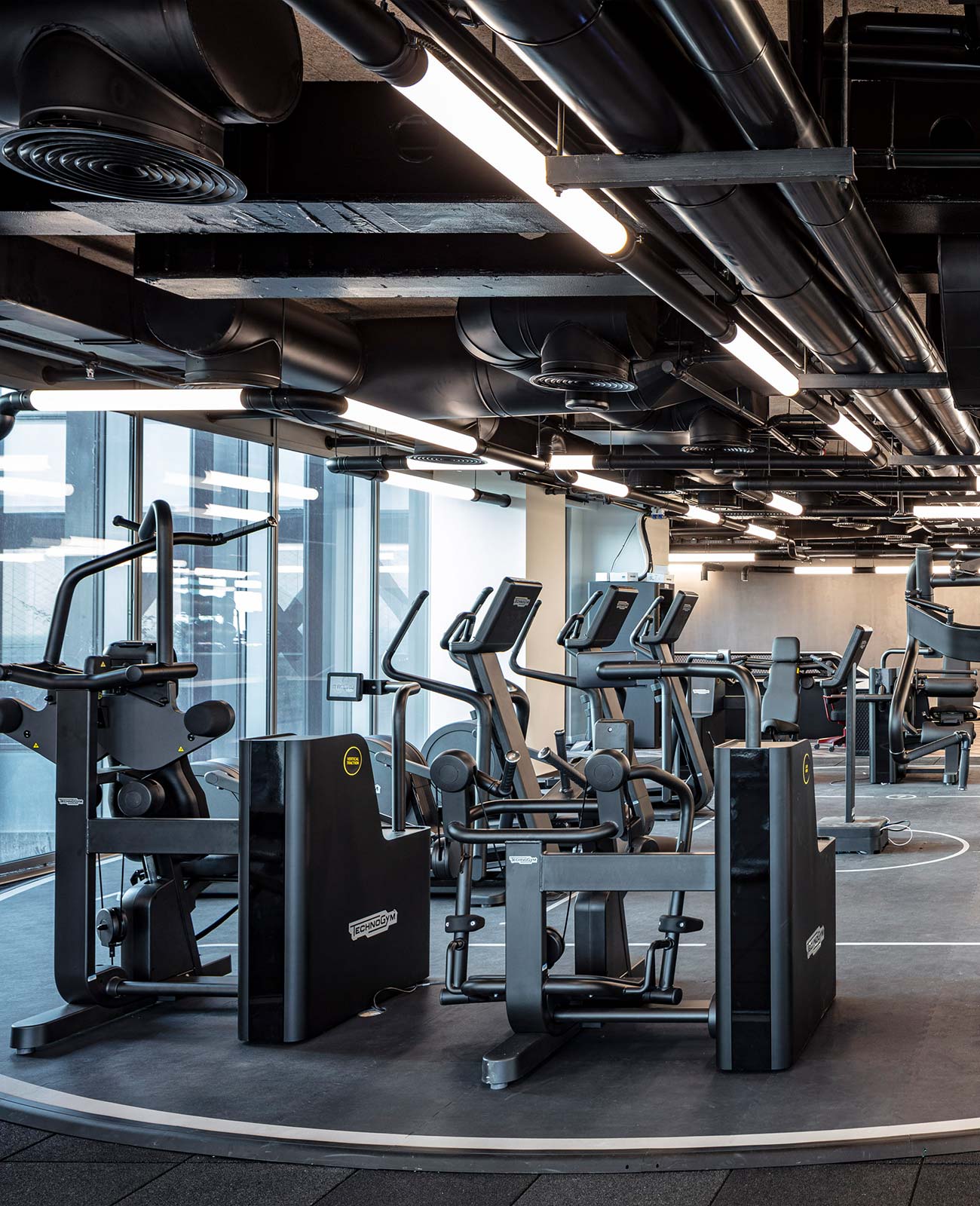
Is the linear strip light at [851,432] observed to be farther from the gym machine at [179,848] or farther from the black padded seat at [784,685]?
the gym machine at [179,848]

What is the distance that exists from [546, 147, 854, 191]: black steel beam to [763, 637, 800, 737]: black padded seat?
496 centimetres

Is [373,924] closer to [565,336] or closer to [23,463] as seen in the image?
[565,336]

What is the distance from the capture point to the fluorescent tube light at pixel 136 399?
592 cm

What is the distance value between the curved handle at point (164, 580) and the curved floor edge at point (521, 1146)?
177cm

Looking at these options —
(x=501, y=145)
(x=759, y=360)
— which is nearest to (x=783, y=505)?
(x=759, y=360)

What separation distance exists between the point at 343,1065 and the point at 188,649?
5565 millimetres

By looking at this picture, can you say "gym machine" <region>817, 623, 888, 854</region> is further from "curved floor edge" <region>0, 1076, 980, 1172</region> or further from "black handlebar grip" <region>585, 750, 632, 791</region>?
"curved floor edge" <region>0, 1076, 980, 1172</region>

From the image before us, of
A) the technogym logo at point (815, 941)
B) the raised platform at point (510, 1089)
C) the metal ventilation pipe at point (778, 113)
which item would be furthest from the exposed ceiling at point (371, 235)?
the raised platform at point (510, 1089)

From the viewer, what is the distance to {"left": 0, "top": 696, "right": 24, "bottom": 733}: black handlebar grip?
4.66m

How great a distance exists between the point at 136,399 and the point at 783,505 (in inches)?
319

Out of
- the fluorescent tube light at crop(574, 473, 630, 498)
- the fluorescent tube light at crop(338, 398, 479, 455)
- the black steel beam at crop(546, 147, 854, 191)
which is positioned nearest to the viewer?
the black steel beam at crop(546, 147, 854, 191)

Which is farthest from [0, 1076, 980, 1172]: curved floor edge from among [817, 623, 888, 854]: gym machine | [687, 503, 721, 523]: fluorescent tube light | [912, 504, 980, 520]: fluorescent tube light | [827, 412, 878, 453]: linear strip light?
[687, 503, 721, 523]: fluorescent tube light

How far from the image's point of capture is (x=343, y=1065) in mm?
4062

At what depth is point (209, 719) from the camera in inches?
176
